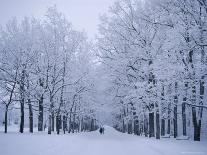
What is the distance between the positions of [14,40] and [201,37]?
23036 millimetres

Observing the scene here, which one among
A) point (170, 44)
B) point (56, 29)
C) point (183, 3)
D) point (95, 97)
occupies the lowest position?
point (95, 97)

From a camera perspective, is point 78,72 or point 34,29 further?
point 78,72

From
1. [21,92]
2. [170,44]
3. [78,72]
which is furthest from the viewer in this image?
[78,72]

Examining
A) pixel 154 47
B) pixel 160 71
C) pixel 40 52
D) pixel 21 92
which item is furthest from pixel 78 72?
pixel 160 71

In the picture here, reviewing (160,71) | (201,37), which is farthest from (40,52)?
(201,37)

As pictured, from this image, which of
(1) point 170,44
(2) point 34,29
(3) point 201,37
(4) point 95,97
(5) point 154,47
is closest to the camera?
(3) point 201,37

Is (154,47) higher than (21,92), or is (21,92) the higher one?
(154,47)

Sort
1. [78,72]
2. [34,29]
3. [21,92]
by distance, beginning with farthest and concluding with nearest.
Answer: [78,72] → [34,29] → [21,92]

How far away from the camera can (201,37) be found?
16.8 meters

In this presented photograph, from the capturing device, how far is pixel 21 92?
105 feet

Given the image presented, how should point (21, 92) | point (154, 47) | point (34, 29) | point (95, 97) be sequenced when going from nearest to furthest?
1. point (154, 47)
2. point (21, 92)
3. point (34, 29)
4. point (95, 97)

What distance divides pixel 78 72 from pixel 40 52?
6.02 m

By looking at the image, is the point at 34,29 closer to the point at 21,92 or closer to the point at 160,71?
the point at 21,92

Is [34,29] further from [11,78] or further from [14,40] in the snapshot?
[11,78]
